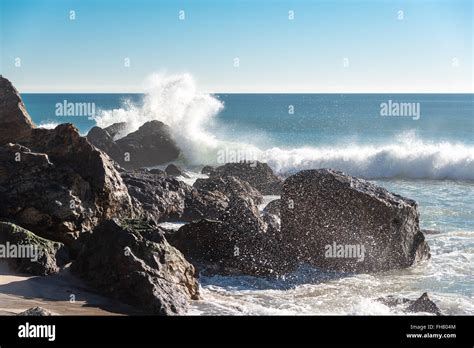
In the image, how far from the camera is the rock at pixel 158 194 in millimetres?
13472

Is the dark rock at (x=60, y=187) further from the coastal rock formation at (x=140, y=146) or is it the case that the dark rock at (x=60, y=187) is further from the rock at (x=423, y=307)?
the coastal rock formation at (x=140, y=146)

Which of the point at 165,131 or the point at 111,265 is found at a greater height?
the point at 165,131

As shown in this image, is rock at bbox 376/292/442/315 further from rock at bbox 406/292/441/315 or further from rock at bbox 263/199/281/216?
rock at bbox 263/199/281/216

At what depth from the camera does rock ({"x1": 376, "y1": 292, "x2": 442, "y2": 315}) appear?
8328 millimetres

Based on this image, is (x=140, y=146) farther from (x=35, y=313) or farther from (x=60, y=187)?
(x=35, y=313)

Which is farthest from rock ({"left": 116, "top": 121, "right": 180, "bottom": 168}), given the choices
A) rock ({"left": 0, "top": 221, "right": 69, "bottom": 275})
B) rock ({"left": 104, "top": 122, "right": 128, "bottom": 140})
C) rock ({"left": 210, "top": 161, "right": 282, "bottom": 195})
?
rock ({"left": 0, "top": 221, "right": 69, "bottom": 275})

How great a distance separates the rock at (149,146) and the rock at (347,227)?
55.7 ft

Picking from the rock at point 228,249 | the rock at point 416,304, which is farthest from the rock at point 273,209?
the rock at point 416,304

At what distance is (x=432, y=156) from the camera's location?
29.2 m

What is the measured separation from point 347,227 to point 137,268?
472 centimetres

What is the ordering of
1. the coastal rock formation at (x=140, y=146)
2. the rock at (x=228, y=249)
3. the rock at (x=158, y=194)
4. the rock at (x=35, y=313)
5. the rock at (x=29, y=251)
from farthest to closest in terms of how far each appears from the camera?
the coastal rock formation at (x=140, y=146) < the rock at (x=158, y=194) < the rock at (x=228, y=249) < the rock at (x=29, y=251) < the rock at (x=35, y=313)
